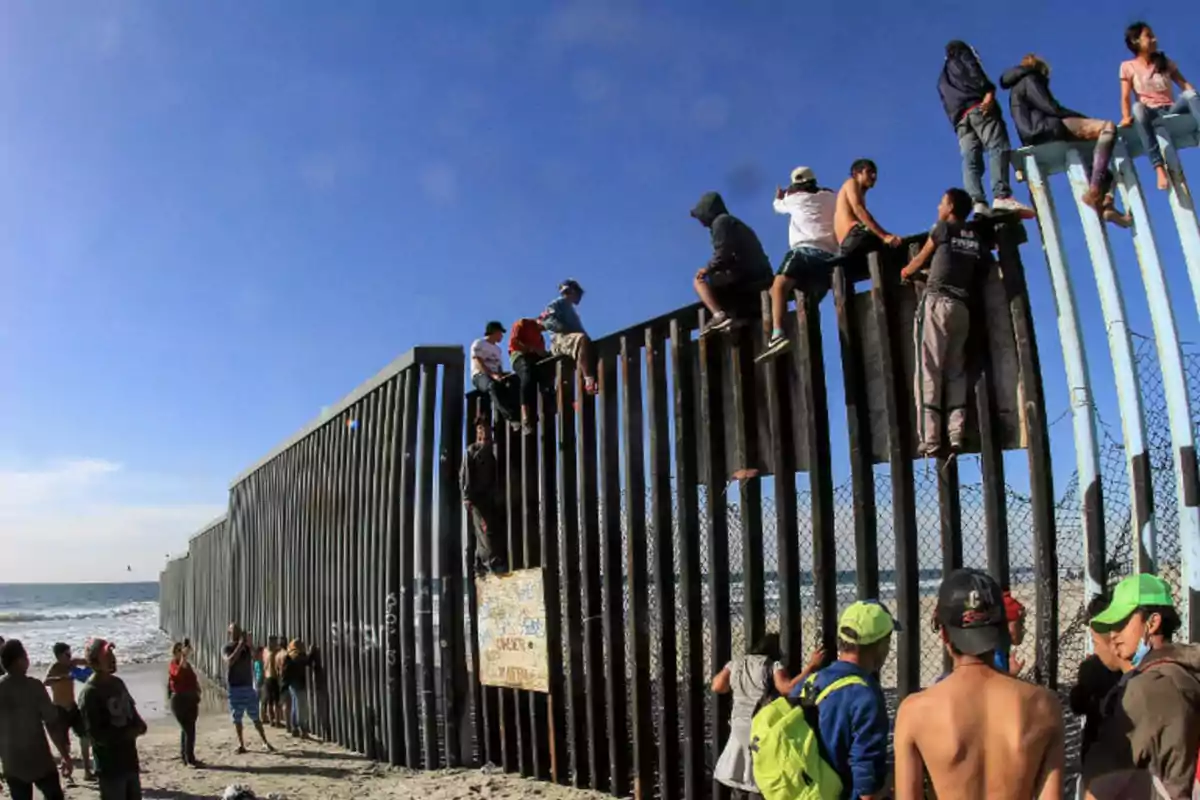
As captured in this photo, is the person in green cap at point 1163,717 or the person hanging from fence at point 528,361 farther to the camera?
the person hanging from fence at point 528,361

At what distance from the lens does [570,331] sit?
8953mm

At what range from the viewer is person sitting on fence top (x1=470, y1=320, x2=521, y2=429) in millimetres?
9789

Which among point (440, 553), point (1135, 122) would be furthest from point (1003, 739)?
point (440, 553)

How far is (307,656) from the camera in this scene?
1449 centimetres

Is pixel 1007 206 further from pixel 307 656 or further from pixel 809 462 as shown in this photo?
pixel 307 656

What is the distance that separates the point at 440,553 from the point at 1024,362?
692 centimetres

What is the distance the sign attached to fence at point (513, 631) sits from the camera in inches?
347

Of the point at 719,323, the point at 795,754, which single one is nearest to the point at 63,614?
the point at 719,323

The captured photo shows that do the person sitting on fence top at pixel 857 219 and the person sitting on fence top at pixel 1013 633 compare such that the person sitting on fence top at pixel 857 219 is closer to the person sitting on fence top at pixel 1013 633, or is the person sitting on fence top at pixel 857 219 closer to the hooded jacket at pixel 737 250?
the hooded jacket at pixel 737 250

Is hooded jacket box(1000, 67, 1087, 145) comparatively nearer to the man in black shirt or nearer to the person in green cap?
the man in black shirt

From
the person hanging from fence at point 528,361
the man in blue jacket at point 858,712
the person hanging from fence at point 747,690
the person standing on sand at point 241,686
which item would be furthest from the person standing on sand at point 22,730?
the man in blue jacket at point 858,712

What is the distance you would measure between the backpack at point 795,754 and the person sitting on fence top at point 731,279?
3429 mm

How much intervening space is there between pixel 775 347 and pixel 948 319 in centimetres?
126

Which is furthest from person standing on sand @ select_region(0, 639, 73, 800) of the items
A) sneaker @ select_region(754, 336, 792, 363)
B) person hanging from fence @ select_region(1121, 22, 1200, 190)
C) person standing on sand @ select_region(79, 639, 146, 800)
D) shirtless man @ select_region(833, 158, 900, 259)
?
person hanging from fence @ select_region(1121, 22, 1200, 190)
